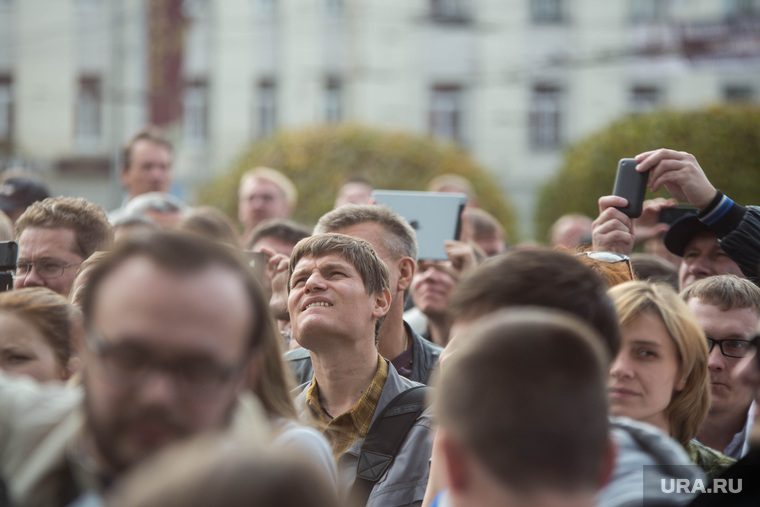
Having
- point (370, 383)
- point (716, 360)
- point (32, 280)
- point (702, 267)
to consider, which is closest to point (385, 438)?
point (370, 383)

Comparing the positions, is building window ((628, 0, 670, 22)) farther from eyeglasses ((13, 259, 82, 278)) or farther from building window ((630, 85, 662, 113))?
eyeglasses ((13, 259, 82, 278))

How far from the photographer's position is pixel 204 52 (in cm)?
2542

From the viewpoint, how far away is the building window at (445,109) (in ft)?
86.1

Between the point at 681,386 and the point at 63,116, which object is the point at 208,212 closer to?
the point at 681,386

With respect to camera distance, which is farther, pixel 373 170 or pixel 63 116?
pixel 63 116

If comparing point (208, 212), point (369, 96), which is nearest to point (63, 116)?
point (369, 96)

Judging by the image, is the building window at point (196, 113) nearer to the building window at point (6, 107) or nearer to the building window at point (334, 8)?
the building window at point (334, 8)

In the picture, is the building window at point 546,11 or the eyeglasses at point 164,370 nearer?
the eyeglasses at point 164,370

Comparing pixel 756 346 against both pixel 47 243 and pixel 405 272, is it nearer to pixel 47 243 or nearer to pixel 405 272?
pixel 405 272

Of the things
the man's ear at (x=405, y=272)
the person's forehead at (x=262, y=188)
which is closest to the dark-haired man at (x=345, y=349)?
the man's ear at (x=405, y=272)

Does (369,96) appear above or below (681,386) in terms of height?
above

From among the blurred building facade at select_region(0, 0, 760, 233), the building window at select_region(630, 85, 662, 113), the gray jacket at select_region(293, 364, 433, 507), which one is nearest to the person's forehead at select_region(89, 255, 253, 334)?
the gray jacket at select_region(293, 364, 433, 507)

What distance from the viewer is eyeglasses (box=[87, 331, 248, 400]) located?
1.92 metres

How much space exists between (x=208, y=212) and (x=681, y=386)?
383 cm
